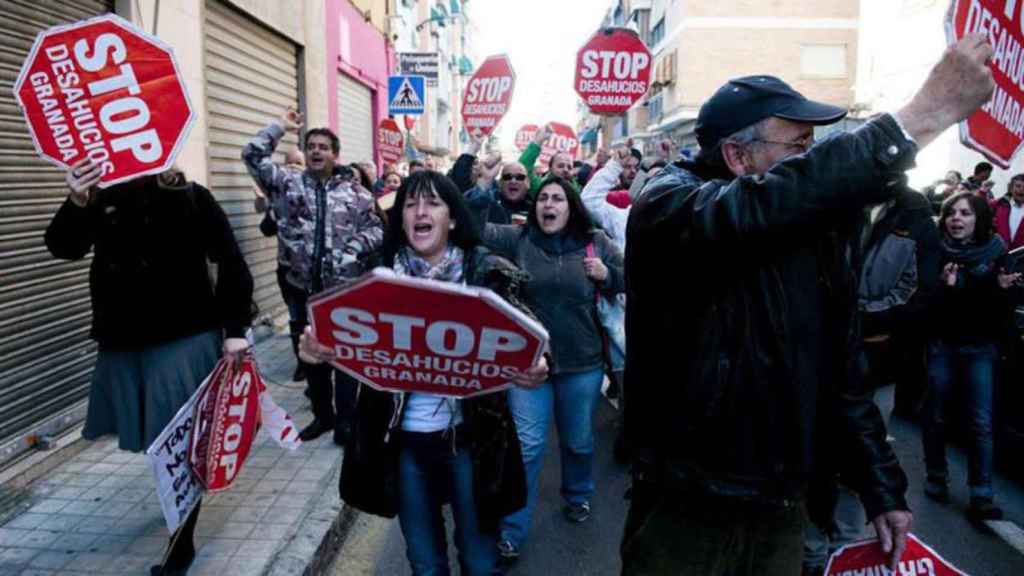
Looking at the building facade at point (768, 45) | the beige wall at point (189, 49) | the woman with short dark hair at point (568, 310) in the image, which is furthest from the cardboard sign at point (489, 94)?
the building facade at point (768, 45)

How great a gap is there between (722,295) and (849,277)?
0.39 meters

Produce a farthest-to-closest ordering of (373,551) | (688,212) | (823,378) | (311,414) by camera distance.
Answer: (311,414), (373,551), (823,378), (688,212)

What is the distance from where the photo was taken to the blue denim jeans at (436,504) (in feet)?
9.72

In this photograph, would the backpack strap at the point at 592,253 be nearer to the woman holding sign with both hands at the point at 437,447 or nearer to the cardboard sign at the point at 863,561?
the woman holding sign with both hands at the point at 437,447

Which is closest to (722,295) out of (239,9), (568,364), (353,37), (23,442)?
(568,364)

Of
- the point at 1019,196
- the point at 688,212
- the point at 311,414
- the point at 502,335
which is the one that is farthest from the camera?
the point at 1019,196

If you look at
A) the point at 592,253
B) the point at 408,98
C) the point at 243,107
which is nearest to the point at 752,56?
the point at 408,98

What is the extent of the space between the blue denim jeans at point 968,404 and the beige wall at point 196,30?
4754 millimetres

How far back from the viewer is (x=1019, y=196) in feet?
29.0

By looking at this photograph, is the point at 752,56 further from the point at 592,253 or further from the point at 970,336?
Result: the point at 592,253

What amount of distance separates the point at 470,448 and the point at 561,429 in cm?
174

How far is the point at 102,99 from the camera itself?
3244 mm

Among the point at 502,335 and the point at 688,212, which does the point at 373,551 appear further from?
the point at 688,212

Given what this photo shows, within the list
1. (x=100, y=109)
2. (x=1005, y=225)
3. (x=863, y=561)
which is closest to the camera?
(x=863, y=561)
